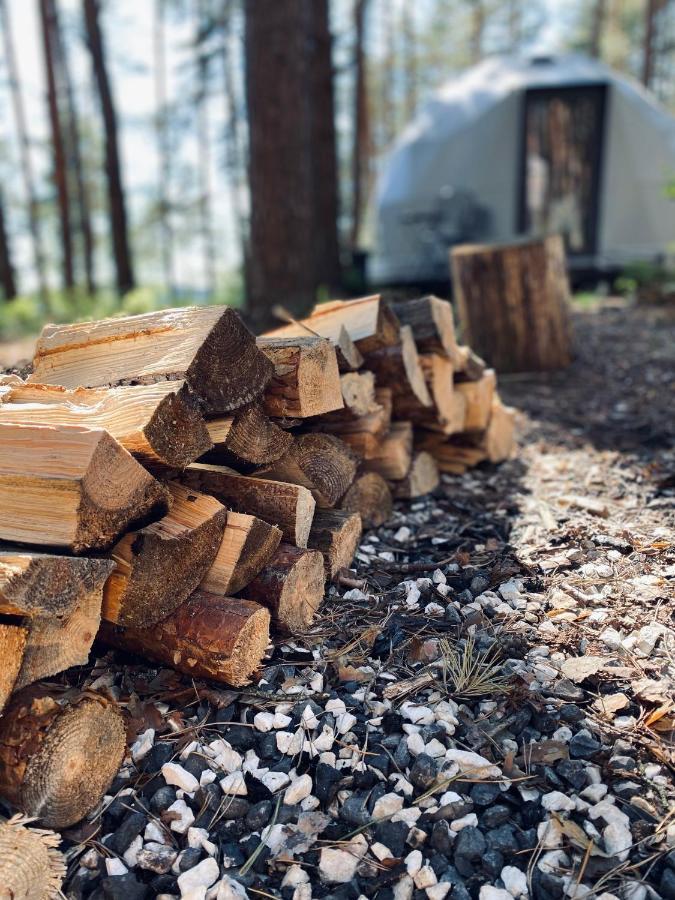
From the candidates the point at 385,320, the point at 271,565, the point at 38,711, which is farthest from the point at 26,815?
the point at 385,320

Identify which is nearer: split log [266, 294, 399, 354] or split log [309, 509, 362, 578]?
split log [309, 509, 362, 578]

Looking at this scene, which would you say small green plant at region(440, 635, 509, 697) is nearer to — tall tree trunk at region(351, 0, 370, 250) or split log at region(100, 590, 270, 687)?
split log at region(100, 590, 270, 687)

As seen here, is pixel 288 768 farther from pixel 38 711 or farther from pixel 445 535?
pixel 445 535

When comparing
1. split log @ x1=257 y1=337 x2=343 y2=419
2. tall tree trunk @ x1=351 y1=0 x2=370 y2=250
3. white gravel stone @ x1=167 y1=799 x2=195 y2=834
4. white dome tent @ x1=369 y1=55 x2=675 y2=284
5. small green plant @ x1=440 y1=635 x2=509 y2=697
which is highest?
tall tree trunk @ x1=351 y1=0 x2=370 y2=250

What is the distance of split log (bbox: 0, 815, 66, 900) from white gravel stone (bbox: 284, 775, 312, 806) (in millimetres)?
522

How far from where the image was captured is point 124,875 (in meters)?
1.58


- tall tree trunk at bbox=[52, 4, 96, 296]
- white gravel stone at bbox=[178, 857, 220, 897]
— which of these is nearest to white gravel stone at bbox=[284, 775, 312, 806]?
white gravel stone at bbox=[178, 857, 220, 897]

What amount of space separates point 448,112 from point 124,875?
41.5ft

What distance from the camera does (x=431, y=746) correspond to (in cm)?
182

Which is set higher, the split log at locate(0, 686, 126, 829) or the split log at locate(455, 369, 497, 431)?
the split log at locate(455, 369, 497, 431)

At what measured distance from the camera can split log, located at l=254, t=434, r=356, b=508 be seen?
2.61 m

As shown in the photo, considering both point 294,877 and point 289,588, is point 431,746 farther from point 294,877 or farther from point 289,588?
point 289,588

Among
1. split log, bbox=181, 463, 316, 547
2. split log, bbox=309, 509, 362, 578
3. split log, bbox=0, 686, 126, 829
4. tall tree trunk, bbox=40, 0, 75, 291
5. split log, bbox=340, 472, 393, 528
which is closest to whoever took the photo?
split log, bbox=0, 686, 126, 829

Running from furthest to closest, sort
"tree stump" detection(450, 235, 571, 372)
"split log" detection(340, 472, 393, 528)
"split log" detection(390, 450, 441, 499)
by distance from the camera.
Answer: "tree stump" detection(450, 235, 571, 372)
"split log" detection(390, 450, 441, 499)
"split log" detection(340, 472, 393, 528)
